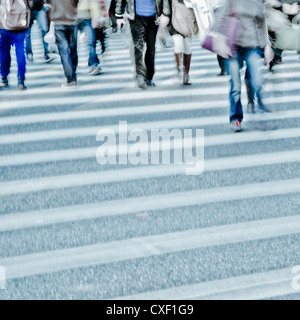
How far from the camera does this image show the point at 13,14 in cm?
849

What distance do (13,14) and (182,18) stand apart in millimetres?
2461

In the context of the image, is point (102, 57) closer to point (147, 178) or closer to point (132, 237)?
point (147, 178)

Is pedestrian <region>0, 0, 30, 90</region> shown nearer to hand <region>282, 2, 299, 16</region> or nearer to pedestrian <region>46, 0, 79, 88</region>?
pedestrian <region>46, 0, 79, 88</region>

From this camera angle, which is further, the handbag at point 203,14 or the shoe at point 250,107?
the handbag at point 203,14

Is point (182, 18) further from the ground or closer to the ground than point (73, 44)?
further from the ground

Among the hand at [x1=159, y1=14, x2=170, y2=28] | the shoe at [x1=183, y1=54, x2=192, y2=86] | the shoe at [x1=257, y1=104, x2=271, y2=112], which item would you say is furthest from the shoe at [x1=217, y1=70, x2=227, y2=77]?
the shoe at [x1=257, y1=104, x2=271, y2=112]

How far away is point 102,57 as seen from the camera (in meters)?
11.9

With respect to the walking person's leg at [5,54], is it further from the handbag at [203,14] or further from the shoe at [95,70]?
the handbag at [203,14]

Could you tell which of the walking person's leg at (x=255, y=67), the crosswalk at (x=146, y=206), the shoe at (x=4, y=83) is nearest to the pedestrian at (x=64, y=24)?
the crosswalk at (x=146, y=206)

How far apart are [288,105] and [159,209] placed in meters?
3.83

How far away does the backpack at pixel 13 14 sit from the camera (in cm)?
848

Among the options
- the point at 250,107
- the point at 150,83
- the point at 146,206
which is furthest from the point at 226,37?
the point at 150,83

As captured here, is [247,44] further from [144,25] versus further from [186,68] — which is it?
[186,68]

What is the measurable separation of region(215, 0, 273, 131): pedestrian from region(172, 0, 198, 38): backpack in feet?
7.33
